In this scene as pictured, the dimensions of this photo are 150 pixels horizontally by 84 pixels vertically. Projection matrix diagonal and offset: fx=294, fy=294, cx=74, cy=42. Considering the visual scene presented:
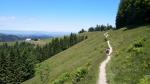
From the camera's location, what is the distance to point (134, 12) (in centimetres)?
9612

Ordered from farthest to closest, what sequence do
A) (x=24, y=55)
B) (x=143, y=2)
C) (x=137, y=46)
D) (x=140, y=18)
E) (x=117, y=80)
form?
(x=24, y=55) < (x=140, y=18) < (x=143, y=2) < (x=137, y=46) < (x=117, y=80)

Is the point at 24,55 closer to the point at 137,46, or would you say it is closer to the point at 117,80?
the point at 137,46

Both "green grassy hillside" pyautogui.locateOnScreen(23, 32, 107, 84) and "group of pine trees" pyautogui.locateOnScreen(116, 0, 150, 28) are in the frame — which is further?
"group of pine trees" pyautogui.locateOnScreen(116, 0, 150, 28)

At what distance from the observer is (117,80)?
31.8m

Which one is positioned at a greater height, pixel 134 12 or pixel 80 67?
pixel 134 12

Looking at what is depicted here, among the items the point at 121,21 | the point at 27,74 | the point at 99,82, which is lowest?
the point at 27,74

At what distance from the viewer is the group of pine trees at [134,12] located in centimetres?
8844

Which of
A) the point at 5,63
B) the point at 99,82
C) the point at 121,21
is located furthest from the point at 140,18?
the point at 99,82

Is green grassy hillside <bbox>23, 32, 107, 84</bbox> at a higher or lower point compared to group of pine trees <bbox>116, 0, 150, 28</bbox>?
lower

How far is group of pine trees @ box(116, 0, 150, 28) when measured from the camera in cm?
8844

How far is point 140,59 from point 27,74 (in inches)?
3403

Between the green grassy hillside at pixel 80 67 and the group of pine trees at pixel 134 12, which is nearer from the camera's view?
the green grassy hillside at pixel 80 67

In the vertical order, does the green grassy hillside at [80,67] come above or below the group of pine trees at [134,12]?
below

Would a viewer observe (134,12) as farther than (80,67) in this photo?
Yes
